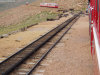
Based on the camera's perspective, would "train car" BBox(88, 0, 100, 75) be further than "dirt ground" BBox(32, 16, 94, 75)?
No

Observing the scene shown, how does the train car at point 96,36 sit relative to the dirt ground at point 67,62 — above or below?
above

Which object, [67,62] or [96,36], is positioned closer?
[96,36]

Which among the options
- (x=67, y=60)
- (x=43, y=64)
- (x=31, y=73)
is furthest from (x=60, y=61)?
(x=31, y=73)

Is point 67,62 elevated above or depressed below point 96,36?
below

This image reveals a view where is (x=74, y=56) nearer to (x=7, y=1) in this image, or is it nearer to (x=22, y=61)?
(x=22, y=61)

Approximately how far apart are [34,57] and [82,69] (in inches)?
133

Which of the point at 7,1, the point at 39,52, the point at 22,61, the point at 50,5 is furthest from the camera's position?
the point at 7,1

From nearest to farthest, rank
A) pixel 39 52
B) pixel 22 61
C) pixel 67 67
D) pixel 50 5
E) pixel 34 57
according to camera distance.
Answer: pixel 67 67, pixel 22 61, pixel 34 57, pixel 39 52, pixel 50 5

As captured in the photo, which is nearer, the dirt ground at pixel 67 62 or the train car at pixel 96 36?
the train car at pixel 96 36

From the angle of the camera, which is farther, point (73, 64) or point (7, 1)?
point (7, 1)

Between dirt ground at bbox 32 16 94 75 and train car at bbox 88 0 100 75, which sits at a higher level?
train car at bbox 88 0 100 75

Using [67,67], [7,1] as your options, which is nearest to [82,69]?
[67,67]

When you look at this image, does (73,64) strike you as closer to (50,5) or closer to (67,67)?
(67,67)

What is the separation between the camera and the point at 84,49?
13672mm
